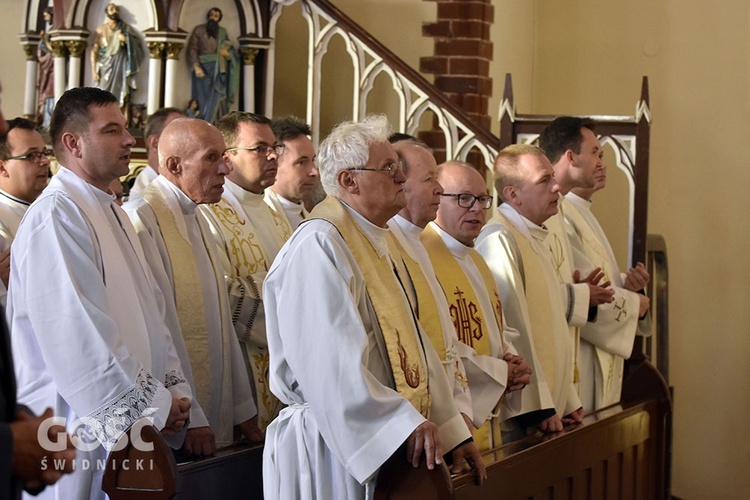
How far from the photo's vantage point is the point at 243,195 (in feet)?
16.4

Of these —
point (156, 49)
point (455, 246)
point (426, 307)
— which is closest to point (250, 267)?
point (455, 246)

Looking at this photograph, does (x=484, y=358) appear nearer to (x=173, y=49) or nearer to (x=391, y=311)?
(x=391, y=311)

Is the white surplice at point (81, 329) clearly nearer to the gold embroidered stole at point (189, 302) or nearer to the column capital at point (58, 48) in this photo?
the gold embroidered stole at point (189, 302)

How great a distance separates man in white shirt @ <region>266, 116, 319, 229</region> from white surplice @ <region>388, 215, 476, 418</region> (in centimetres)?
95

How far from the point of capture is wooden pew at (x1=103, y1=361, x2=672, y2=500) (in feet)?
10.8

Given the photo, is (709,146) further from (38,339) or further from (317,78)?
(38,339)

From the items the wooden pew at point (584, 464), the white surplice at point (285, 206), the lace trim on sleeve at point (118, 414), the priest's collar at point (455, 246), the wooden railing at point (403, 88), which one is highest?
the wooden railing at point (403, 88)

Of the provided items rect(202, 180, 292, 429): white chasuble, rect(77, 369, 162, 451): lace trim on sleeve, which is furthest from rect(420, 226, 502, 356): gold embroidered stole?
rect(77, 369, 162, 451): lace trim on sleeve

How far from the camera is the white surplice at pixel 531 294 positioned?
516 cm

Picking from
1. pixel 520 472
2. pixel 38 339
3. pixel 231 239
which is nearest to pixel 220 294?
pixel 231 239

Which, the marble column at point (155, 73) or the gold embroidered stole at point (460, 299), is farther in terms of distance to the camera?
the marble column at point (155, 73)

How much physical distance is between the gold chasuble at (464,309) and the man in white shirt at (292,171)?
2.55 ft

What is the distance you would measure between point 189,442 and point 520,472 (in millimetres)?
1170

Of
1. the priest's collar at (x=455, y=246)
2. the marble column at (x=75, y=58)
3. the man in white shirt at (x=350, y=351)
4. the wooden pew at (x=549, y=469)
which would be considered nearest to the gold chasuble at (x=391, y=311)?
the man in white shirt at (x=350, y=351)
